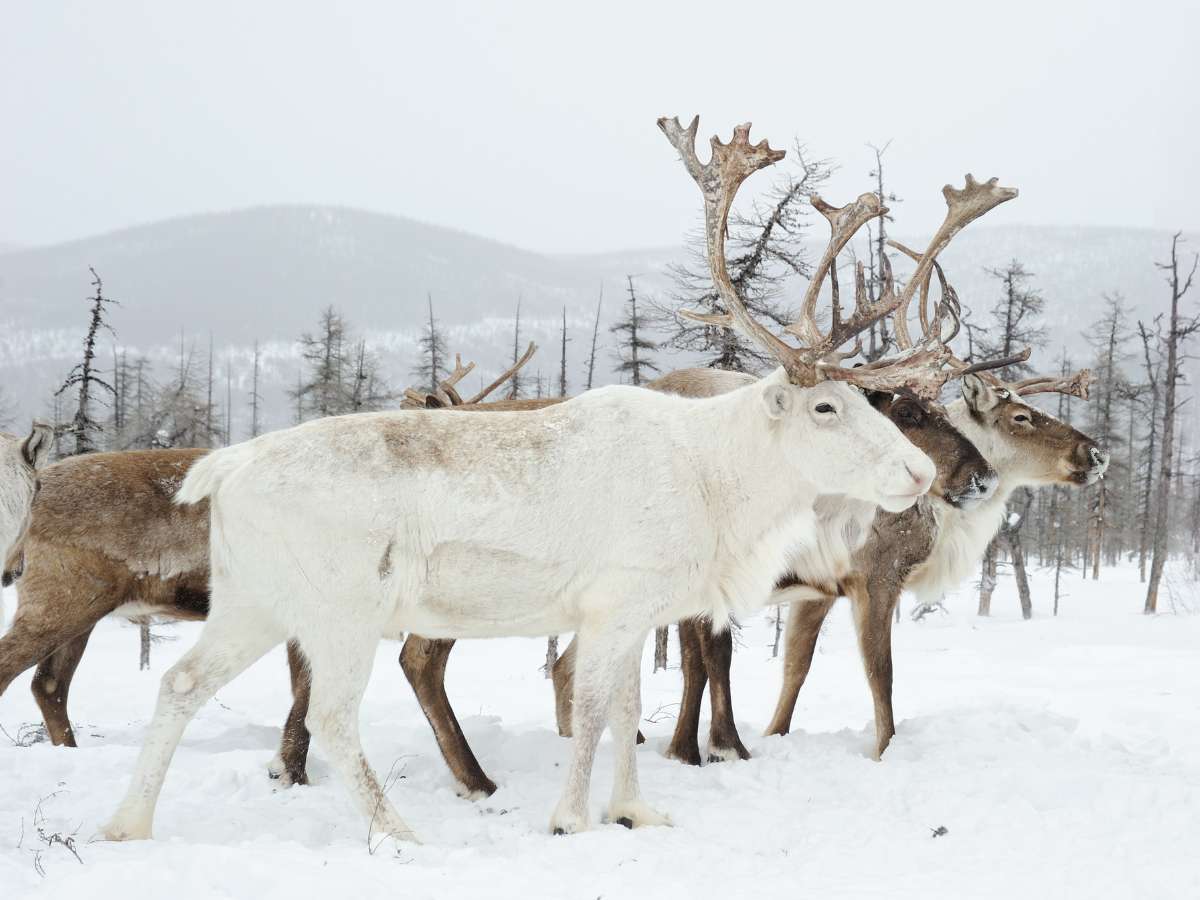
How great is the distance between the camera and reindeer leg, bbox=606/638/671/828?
194 inches

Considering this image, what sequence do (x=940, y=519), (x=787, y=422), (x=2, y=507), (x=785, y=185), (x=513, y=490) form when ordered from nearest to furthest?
(x=2, y=507)
(x=513, y=490)
(x=787, y=422)
(x=940, y=519)
(x=785, y=185)

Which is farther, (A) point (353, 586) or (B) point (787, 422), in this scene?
(B) point (787, 422)

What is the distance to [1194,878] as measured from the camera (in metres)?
3.98

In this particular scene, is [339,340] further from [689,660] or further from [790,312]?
[689,660]

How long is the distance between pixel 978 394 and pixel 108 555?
664 cm

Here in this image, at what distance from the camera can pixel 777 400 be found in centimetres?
524

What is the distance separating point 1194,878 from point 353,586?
388 centimetres

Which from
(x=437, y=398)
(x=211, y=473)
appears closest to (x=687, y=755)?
(x=211, y=473)

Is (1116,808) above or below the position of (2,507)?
below

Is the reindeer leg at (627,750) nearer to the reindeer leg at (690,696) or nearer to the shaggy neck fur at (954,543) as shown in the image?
the reindeer leg at (690,696)

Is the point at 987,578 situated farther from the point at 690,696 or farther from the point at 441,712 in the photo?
the point at 441,712

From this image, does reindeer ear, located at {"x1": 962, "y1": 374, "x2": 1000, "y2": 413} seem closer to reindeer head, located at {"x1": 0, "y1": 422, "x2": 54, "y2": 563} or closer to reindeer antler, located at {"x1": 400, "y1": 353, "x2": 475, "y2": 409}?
reindeer antler, located at {"x1": 400, "y1": 353, "x2": 475, "y2": 409}

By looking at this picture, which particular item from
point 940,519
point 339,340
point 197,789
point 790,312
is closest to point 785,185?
point 790,312

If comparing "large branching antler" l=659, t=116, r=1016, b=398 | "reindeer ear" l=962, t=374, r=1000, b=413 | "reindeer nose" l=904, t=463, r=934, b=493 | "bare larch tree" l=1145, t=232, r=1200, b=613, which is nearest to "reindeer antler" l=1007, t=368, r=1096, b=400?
"reindeer ear" l=962, t=374, r=1000, b=413
